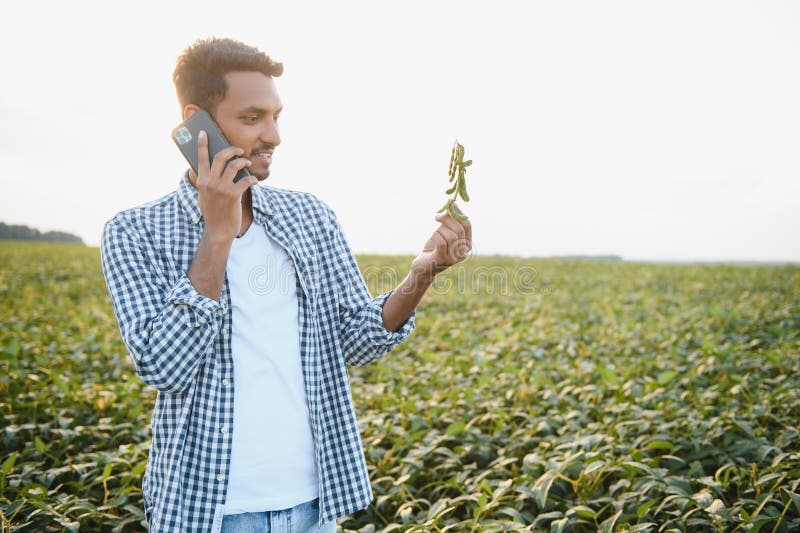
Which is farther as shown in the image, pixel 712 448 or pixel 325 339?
pixel 712 448

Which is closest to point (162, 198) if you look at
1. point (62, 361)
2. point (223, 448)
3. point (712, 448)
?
point (223, 448)

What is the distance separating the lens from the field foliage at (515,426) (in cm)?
263

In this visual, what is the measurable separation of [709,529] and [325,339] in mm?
2031

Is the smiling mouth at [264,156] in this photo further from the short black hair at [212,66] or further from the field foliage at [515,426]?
the field foliage at [515,426]

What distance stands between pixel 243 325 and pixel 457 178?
29.7 inches

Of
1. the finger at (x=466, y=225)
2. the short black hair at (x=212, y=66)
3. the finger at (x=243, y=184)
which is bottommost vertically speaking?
the finger at (x=466, y=225)

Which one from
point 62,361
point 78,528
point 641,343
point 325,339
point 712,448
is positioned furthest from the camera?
point 641,343

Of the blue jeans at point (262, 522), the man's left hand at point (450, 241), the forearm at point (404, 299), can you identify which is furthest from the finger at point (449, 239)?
the blue jeans at point (262, 522)

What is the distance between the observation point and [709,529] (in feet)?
8.21

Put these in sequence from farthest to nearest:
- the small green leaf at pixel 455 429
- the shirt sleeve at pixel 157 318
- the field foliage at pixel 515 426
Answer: the small green leaf at pixel 455 429 < the field foliage at pixel 515 426 < the shirt sleeve at pixel 157 318

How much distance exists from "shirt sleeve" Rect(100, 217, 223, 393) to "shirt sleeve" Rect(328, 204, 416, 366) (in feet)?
1.48

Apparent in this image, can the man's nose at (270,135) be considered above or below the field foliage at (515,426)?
above

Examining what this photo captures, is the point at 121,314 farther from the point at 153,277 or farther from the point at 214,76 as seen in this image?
the point at 214,76

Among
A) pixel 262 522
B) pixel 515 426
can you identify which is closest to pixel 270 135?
pixel 262 522
